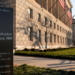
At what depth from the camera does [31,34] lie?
2630 cm

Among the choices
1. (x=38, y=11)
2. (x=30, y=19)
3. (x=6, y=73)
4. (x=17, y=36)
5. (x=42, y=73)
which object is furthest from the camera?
(x=38, y=11)

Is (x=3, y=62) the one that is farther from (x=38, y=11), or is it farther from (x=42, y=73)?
(x=38, y=11)

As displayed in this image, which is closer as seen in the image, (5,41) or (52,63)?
(5,41)

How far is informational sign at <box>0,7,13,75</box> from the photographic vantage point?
4.01 m

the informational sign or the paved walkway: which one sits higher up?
the informational sign

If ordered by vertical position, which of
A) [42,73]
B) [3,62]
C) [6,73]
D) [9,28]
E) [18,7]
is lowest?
[42,73]

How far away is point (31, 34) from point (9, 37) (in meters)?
22.2

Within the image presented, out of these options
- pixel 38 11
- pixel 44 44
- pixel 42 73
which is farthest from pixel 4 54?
pixel 44 44

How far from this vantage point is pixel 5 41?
4.05 metres

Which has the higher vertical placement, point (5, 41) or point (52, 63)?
point (5, 41)

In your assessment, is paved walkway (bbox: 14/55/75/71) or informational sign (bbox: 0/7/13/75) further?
paved walkway (bbox: 14/55/75/71)

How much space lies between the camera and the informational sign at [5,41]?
401 centimetres

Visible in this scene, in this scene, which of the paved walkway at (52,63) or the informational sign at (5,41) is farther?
the paved walkway at (52,63)

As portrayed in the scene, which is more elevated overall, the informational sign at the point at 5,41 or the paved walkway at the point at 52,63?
the informational sign at the point at 5,41
